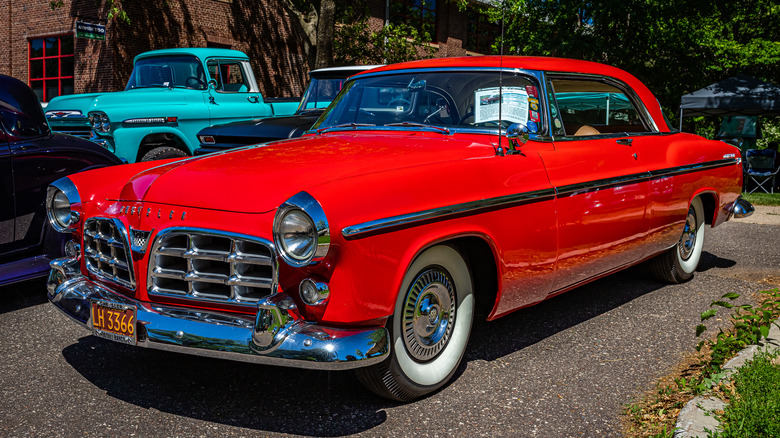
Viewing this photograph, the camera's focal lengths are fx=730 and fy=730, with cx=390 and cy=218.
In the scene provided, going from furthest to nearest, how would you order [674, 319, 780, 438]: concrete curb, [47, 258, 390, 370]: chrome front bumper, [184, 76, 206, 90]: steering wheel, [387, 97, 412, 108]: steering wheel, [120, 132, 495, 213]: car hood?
1. [184, 76, 206, 90]: steering wheel
2. [387, 97, 412, 108]: steering wheel
3. [120, 132, 495, 213]: car hood
4. [674, 319, 780, 438]: concrete curb
5. [47, 258, 390, 370]: chrome front bumper

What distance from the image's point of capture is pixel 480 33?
28.7 m

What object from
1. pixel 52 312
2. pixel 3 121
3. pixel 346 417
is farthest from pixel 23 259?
pixel 346 417

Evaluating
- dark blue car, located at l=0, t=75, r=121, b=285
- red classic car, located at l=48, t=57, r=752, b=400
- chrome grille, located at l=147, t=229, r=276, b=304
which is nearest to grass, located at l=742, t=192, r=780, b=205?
red classic car, located at l=48, t=57, r=752, b=400

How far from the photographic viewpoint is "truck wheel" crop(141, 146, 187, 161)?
28.1 feet

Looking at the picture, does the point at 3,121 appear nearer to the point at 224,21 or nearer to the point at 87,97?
the point at 87,97

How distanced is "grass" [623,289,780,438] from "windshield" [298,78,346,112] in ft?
20.3

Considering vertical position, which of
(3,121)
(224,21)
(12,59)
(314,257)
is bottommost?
(314,257)

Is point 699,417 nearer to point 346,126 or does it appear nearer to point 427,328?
point 427,328

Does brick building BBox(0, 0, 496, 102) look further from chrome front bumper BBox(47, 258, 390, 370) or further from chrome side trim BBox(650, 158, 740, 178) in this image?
chrome front bumper BBox(47, 258, 390, 370)

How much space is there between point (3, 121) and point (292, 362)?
11.2 feet

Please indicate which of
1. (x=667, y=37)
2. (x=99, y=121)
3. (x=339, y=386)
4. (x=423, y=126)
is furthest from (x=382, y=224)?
(x=667, y=37)

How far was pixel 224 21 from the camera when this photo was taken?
19422 mm

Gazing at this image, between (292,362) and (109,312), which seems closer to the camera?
(292,362)

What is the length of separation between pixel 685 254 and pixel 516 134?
9.02 feet
